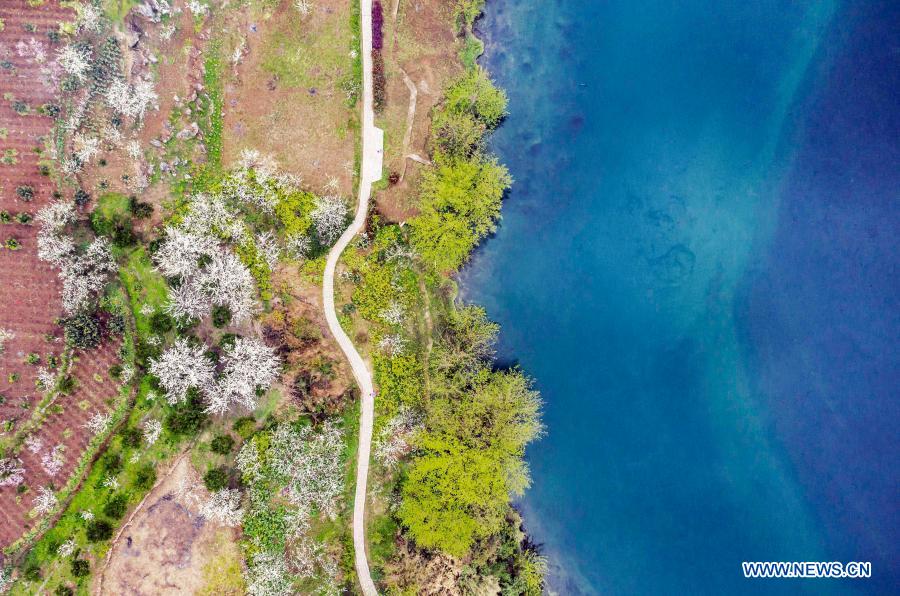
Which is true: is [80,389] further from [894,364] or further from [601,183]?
[894,364]

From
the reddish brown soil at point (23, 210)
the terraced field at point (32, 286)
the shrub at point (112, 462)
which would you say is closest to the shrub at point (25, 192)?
the terraced field at point (32, 286)

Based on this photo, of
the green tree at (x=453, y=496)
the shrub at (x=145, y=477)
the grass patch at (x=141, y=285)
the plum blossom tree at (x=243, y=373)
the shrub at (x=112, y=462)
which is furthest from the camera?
the grass patch at (x=141, y=285)

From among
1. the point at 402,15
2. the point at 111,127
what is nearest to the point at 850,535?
the point at 402,15

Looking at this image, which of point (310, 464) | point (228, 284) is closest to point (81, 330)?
point (228, 284)

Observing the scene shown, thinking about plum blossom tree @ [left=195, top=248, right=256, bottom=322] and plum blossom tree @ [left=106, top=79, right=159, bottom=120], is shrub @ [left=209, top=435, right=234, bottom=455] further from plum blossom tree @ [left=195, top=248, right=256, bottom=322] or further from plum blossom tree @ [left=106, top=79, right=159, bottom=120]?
plum blossom tree @ [left=106, top=79, right=159, bottom=120]

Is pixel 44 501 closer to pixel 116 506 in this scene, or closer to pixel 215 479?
pixel 116 506

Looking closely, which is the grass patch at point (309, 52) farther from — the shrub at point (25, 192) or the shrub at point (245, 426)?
the shrub at point (245, 426)

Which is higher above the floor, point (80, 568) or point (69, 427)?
point (69, 427)

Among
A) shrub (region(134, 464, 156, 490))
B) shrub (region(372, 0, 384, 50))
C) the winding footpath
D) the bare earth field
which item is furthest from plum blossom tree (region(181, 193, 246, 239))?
shrub (region(134, 464, 156, 490))
